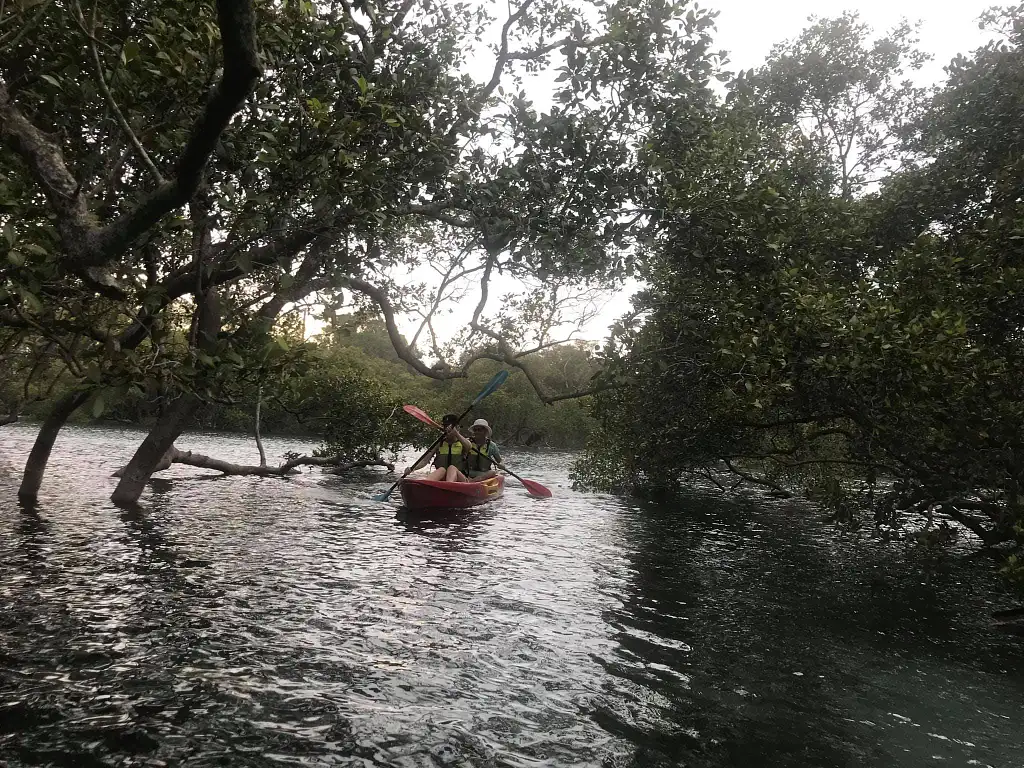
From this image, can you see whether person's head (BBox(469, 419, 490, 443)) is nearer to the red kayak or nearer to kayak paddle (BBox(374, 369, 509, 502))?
kayak paddle (BBox(374, 369, 509, 502))

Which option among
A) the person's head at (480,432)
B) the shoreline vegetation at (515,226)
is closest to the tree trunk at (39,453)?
the shoreline vegetation at (515,226)

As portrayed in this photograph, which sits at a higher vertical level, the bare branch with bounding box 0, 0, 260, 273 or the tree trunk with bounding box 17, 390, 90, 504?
the bare branch with bounding box 0, 0, 260, 273

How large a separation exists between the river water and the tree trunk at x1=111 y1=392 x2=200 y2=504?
44 centimetres

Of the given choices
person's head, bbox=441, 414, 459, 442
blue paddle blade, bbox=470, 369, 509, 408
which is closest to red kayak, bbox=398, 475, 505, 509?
person's head, bbox=441, 414, 459, 442

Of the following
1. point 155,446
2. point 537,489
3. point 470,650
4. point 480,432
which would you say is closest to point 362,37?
point 470,650

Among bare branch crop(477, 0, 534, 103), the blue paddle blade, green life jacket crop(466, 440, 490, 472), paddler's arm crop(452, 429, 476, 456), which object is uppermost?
bare branch crop(477, 0, 534, 103)

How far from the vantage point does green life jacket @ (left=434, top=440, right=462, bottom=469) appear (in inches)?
685

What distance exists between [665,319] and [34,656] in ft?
34.7

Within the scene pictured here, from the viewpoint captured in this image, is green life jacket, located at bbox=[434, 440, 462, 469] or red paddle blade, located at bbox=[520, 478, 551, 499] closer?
green life jacket, located at bbox=[434, 440, 462, 469]

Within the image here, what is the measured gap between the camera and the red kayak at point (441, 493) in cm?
1513

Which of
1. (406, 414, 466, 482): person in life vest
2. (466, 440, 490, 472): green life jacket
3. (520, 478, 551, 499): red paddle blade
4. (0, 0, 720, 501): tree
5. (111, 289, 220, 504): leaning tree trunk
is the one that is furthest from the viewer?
(520, 478, 551, 499): red paddle blade

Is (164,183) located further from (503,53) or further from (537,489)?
(537,489)

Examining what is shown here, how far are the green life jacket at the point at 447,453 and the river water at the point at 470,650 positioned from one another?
3.16 m

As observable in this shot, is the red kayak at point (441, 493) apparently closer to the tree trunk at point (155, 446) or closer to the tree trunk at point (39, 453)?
the tree trunk at point (155, 446)
